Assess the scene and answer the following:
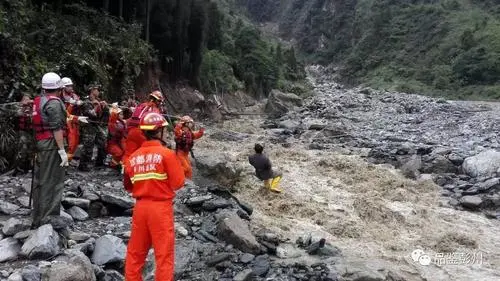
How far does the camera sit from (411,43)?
7219cm

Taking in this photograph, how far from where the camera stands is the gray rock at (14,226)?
19.7 ft

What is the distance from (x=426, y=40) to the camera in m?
70.9

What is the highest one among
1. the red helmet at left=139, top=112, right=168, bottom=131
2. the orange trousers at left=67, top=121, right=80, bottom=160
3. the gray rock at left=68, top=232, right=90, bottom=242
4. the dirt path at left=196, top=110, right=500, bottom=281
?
the red helmet at left=139, top=112, right=168, bottom=131

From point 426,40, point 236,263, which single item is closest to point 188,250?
point 236,263

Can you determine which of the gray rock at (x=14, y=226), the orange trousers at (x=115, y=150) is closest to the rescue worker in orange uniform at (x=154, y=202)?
the gray rock at (x=14, y=226)

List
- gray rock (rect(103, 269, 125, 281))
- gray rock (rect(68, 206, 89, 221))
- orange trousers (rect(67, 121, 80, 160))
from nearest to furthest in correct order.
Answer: gray rock (rect(103, 269, 125, 281))
gray rock (rect(68, 206, 89, 221))
orange trousers (rect(67, 121, 80, 160))

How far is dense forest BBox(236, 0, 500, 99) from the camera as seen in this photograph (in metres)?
54.8

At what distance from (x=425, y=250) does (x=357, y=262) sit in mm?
2228

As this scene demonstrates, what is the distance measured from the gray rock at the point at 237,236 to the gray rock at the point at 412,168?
8.19 meters

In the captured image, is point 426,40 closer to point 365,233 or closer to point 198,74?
point 198,74

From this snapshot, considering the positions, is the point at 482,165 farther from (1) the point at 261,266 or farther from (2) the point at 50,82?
(2) the point at 50,82

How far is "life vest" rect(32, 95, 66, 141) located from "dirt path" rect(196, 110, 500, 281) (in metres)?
4.46

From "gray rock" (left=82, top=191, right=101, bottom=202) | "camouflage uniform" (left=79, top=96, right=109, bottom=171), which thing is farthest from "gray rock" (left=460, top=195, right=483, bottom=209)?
"gray rock" (left=82, top=191, right=101, bottom=202)

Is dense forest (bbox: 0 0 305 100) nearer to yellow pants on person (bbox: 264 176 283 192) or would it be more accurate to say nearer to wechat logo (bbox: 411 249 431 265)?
yellow pants on person (bbox: 264 176 283 192)
